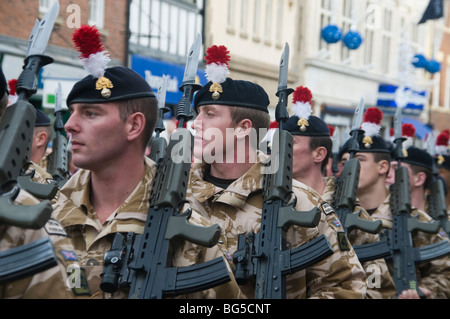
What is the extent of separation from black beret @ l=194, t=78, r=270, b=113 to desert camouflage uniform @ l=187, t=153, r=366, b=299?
42cm

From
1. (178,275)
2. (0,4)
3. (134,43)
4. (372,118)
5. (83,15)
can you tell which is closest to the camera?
(178,275)

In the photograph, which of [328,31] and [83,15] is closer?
[83,15]

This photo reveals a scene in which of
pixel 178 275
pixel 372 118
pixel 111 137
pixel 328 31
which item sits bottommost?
pixel 178 275

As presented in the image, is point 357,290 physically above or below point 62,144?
below

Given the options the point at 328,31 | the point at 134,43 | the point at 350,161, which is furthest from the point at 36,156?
the point at 328,31

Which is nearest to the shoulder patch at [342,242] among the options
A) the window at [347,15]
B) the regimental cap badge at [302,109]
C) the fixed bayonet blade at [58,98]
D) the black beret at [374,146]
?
the regimental cap badge at [302,109]

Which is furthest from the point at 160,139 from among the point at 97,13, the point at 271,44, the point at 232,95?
the point at 97,13

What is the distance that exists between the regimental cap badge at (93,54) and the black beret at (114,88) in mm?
18

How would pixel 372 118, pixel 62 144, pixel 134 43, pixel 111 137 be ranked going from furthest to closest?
pixel 134 43 < pixel 372 118 < pixel 62 144 < pixel 111 137

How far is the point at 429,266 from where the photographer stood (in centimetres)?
612

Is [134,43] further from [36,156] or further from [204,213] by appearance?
[204,213]

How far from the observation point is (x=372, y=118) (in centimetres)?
655

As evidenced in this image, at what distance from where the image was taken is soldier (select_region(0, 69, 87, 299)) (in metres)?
2.38

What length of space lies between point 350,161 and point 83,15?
23.2 ft
